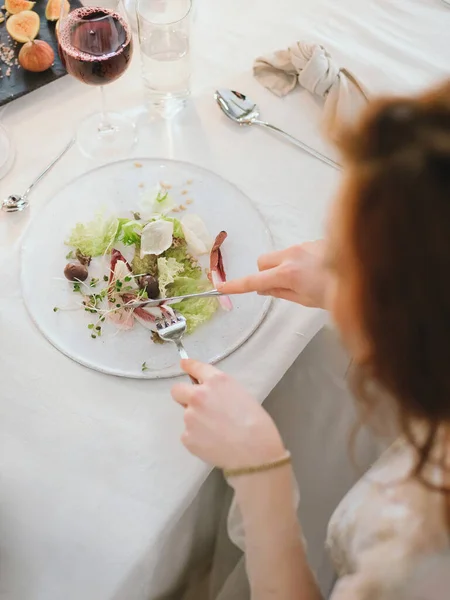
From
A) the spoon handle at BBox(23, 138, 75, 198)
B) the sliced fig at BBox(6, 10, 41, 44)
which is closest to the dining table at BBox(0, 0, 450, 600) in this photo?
the spoon handle at BBox(23, 138, 75, 198)

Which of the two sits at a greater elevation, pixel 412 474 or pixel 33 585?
pixel 412 474

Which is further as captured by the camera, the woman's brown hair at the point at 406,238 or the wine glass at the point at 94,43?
the wine glass at the point at 94,43

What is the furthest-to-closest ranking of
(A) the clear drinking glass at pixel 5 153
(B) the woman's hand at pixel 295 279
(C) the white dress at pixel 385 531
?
(A) the clear drinking glass at pixel 5 153 < (B) the woman's hand at pixel 295 279 < (C) the white dress at pixel 385 531

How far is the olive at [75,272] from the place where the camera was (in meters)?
0.91

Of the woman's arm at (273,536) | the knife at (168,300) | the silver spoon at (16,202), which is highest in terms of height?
the silver spoon at (16,202)

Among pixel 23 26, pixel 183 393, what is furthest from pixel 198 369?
pixel 23 26

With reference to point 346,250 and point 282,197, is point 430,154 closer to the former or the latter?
point 346,250

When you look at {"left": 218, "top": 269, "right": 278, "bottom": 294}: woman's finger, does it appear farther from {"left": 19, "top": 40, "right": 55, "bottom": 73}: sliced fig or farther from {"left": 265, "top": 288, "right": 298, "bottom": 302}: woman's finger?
{"left": 19, "top": 40, "right": 55, "bottom": 73}: sliced fig

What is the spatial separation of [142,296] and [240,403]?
247mm

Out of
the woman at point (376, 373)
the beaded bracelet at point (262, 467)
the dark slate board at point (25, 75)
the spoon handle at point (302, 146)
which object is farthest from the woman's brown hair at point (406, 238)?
the dark slate board at point (25, 75)

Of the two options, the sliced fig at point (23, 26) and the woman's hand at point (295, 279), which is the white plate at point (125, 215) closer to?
the woman's hand at point (295, 279)

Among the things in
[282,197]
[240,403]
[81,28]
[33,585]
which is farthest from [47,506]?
[81,28]

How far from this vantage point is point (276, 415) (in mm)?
930

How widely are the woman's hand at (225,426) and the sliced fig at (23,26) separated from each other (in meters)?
0.82
